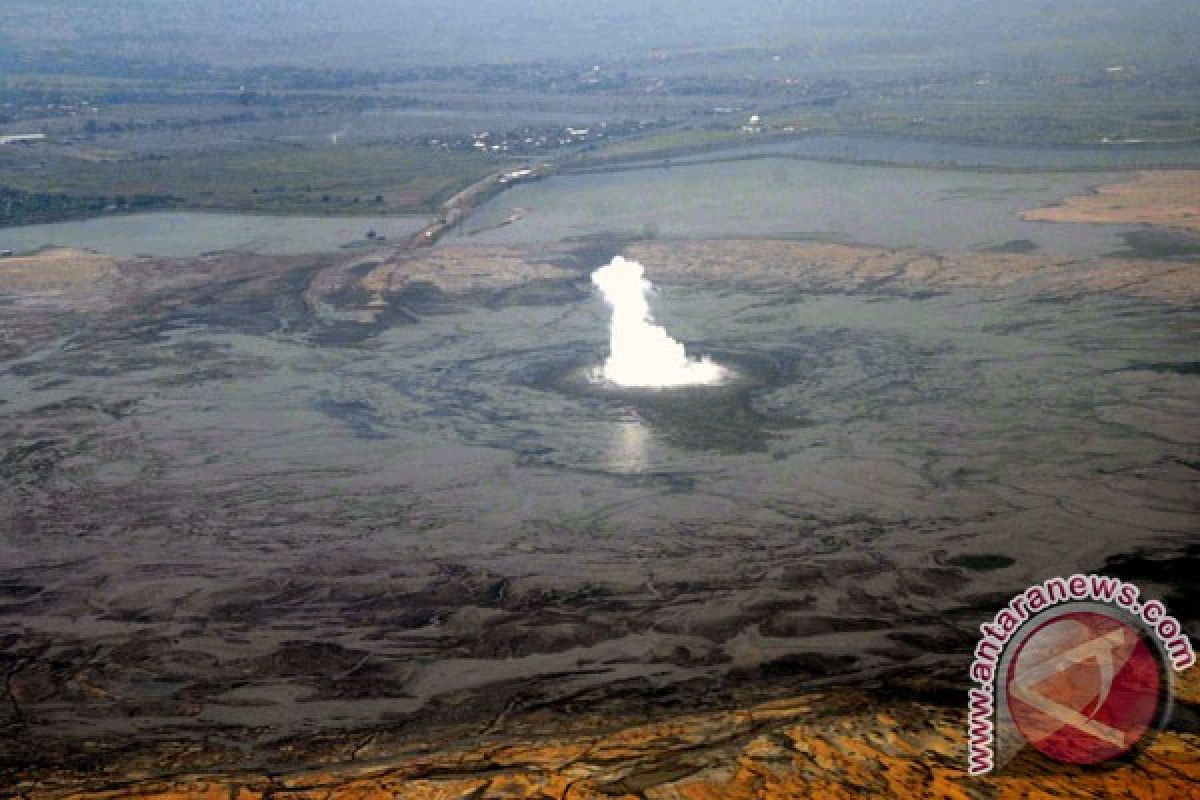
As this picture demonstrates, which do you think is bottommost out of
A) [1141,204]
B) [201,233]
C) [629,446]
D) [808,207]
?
[629,446]

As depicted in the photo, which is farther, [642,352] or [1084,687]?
[642,352]

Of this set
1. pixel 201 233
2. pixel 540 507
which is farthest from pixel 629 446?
pixel 201 233

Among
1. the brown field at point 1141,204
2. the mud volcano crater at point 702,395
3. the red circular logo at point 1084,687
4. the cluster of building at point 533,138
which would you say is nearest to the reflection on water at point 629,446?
the mud volcano crater at point 702,395

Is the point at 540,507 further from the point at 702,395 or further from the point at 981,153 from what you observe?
the point at 981,153

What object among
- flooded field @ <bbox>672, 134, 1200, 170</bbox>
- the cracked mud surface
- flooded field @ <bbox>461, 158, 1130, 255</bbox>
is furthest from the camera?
flooded field @ <bbox>672, 134, 1200, 170</bbox>

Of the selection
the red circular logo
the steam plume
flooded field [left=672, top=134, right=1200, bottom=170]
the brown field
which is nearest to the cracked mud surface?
the steam plume

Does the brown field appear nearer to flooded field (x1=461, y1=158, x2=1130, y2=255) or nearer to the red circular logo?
flooded field (x1=461, y1=158, x2=1130, y2=255)
